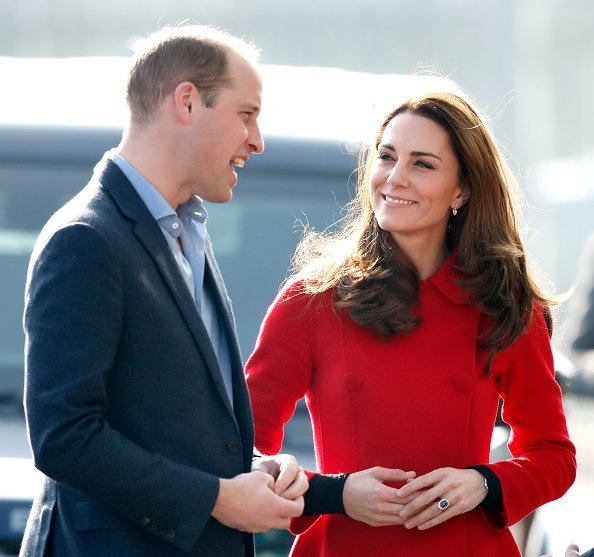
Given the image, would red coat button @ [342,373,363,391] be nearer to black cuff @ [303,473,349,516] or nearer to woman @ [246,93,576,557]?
woman @ [246,93,576,557]

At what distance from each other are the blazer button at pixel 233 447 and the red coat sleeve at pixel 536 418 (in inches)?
30.5

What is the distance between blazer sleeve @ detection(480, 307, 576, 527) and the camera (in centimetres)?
340

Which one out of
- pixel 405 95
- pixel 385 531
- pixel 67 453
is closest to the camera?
pixel 67 453

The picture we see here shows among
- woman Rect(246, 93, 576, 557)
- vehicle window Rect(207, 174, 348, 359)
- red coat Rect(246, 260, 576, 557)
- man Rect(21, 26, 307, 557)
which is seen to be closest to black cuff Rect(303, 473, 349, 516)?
woman Rect(246, 93, 576, 557)

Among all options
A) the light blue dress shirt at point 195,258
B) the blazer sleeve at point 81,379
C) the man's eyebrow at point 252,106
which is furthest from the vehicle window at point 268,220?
the blazer sleeve at point 81,379

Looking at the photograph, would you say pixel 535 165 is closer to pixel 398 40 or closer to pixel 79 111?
pixel 398 40

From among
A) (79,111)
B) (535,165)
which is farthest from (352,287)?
(535,165)

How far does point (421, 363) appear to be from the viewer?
343 centimetres

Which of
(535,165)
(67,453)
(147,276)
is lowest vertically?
(67,453)

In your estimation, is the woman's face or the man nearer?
the man

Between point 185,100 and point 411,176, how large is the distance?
32.1 inches

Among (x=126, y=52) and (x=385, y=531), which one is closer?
(x=385, y=531)

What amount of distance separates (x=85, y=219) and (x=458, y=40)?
1269 centimetres

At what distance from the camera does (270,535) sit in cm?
392
